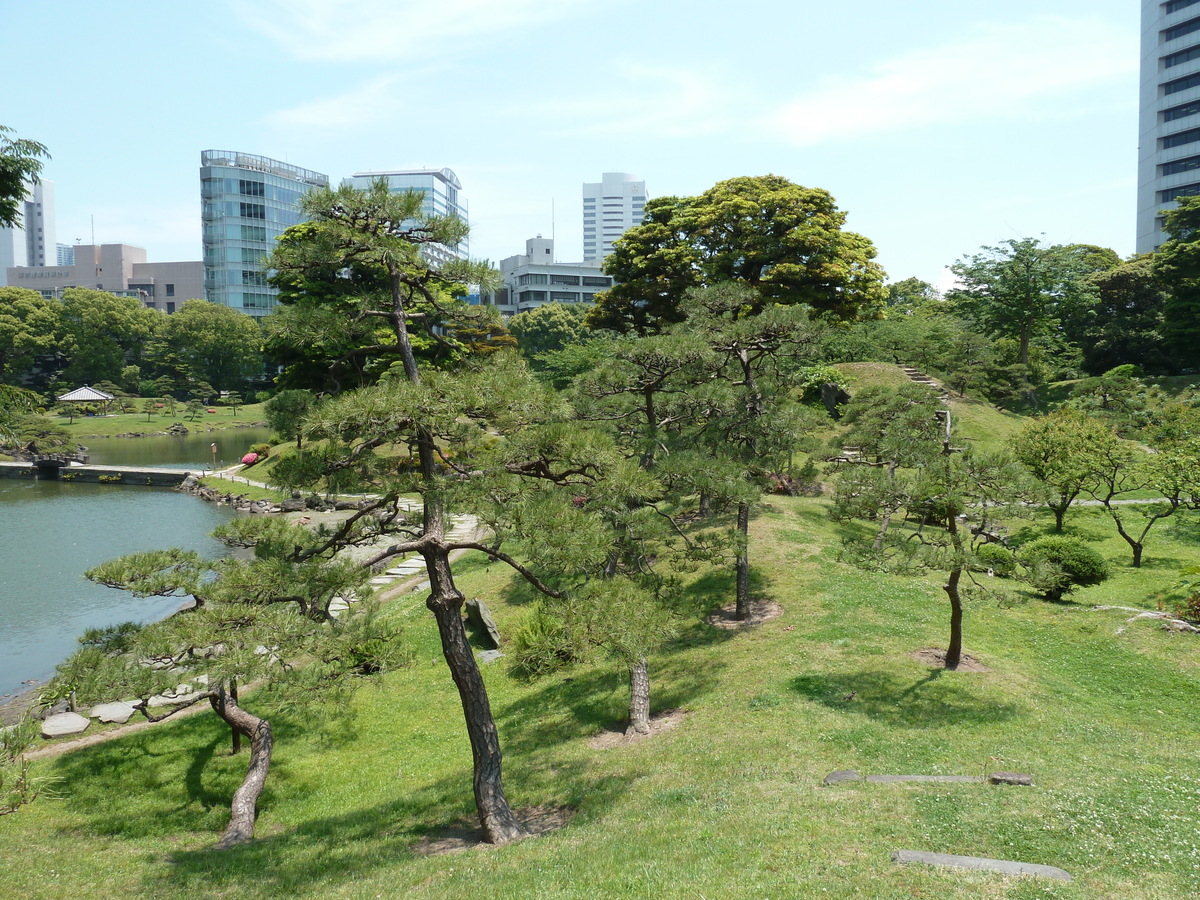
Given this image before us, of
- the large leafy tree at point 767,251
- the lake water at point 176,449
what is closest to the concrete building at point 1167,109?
the large leafy tree at point 767,251

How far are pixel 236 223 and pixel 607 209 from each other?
12075cm

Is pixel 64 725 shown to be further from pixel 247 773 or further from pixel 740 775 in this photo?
pixel 740 775

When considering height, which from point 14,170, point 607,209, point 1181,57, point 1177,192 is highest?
point 607,209

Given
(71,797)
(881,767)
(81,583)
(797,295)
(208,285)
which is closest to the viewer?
(881,767)

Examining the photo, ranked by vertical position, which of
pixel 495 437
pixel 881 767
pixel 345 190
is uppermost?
pixel 345 190

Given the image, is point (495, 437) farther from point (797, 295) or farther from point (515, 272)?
point (515, 272)

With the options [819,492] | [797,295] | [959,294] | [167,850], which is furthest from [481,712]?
[959,294]

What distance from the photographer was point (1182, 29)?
191 feet

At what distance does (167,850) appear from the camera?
8.13m

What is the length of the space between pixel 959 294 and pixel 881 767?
32.9 metres

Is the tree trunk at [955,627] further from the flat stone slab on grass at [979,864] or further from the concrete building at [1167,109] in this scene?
the concrete building at [1167,109]

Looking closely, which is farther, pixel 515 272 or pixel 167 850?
pixel 515 272

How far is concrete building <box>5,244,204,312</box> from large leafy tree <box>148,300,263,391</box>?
25.1 meters

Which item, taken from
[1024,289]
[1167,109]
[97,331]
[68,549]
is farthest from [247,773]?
[1167,109]
